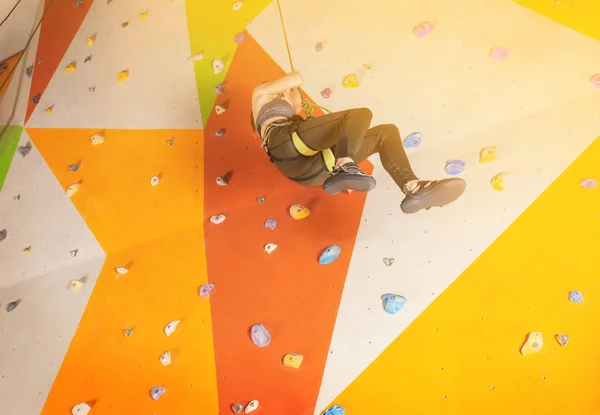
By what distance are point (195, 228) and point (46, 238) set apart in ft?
2.84

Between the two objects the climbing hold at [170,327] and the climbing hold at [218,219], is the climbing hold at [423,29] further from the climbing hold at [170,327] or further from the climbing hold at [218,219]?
the climbing hold at [170,327]

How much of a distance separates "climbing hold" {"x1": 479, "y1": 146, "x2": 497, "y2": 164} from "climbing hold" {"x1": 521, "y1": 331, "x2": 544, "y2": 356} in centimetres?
67

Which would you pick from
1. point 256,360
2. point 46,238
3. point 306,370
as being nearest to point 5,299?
point 46,238

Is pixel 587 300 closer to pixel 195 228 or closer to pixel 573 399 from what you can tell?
pixel 573 399

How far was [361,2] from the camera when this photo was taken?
2369mm

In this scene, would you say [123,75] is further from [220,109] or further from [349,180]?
[349,180]

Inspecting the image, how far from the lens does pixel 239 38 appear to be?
2549mm

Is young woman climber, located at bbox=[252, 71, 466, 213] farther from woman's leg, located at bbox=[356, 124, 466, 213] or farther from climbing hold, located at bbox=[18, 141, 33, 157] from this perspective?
climbing hold, located at bbox=[18, 141, 33, 157]

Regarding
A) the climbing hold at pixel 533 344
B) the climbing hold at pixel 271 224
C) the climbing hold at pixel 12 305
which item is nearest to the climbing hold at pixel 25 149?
the climbing hold at pixel 12 305

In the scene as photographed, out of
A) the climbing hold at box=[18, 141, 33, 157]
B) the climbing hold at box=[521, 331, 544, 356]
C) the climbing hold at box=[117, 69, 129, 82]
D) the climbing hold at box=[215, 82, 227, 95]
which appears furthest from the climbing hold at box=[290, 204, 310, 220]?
the climbing hold at box=[18, 141, 33, 157]

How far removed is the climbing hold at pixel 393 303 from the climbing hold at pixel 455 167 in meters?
0.53

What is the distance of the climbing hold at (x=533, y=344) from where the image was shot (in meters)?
1.58

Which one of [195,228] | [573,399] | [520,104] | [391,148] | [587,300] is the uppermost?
[391,148]

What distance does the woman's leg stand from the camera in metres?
1.54
